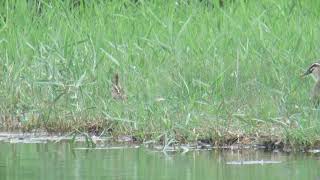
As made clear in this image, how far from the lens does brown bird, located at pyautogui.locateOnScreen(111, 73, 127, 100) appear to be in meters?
10.6

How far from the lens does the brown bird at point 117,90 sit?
10.6m

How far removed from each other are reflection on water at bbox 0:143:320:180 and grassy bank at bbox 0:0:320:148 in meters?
0.39

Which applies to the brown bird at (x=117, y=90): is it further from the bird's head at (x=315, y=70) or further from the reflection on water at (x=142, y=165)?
the bird's head at (x=315, y=70)

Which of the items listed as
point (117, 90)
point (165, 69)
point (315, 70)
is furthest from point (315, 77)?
point (117, 90)

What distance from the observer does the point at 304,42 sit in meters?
11.5

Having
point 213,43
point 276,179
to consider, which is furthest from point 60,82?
point 276,179

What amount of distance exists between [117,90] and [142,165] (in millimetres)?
2188

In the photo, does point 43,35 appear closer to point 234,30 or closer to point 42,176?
point 234,30

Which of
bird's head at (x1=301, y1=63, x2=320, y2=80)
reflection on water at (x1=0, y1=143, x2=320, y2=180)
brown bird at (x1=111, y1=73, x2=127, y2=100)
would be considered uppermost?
bird's head at (x1=301, y1=63, x2=320, y2=80)

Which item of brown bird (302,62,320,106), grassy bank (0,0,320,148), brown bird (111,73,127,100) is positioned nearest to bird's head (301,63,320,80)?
brown bird (302,62,320,106)

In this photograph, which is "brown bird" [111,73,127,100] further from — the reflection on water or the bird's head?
the bird's head

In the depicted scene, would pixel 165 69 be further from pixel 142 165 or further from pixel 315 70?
pixel 142 165

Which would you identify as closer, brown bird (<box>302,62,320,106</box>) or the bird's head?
brown bird (<box>302,62,320,106</box>)

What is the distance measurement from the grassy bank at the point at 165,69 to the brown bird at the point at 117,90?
1.7 inches
